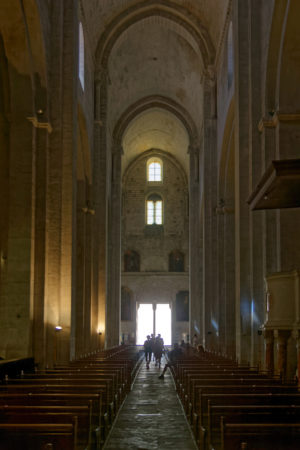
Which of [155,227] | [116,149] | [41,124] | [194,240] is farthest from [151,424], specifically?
[155,227]

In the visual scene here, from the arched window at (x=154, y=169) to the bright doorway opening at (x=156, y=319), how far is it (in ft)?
32.4

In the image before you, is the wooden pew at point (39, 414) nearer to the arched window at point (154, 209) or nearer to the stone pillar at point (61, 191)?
the stone pillar at point (61, 191)

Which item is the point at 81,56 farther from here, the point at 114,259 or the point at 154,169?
the point at 154,169

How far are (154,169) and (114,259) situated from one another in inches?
503

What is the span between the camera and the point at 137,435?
9.38 meters

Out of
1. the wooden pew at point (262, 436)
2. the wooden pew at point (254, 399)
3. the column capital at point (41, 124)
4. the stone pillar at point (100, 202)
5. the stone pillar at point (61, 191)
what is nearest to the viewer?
the wooden pew at point (262, 436)

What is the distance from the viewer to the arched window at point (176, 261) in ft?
155

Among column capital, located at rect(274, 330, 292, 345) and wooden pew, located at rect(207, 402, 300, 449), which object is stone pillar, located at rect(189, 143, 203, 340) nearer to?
column capital, located at rect(274, 330, 292, 345)

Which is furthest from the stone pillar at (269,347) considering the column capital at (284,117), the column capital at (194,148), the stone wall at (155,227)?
the stone wall at (155,227)

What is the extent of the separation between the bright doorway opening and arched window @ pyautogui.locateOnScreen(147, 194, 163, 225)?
21.7 feet

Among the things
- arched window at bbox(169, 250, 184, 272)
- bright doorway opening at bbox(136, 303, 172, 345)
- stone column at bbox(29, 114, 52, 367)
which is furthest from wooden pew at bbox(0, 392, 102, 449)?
arched window at bbox(169, 250, 184, 272)

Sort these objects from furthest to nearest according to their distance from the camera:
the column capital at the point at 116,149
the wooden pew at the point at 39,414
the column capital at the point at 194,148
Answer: the column capital at the point at 194,148
the column capital at the point at 116,149
the wooden pew at the point at 39,414

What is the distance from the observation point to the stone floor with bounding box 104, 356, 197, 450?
28.4 ft

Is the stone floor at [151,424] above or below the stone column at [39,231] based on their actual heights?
below
